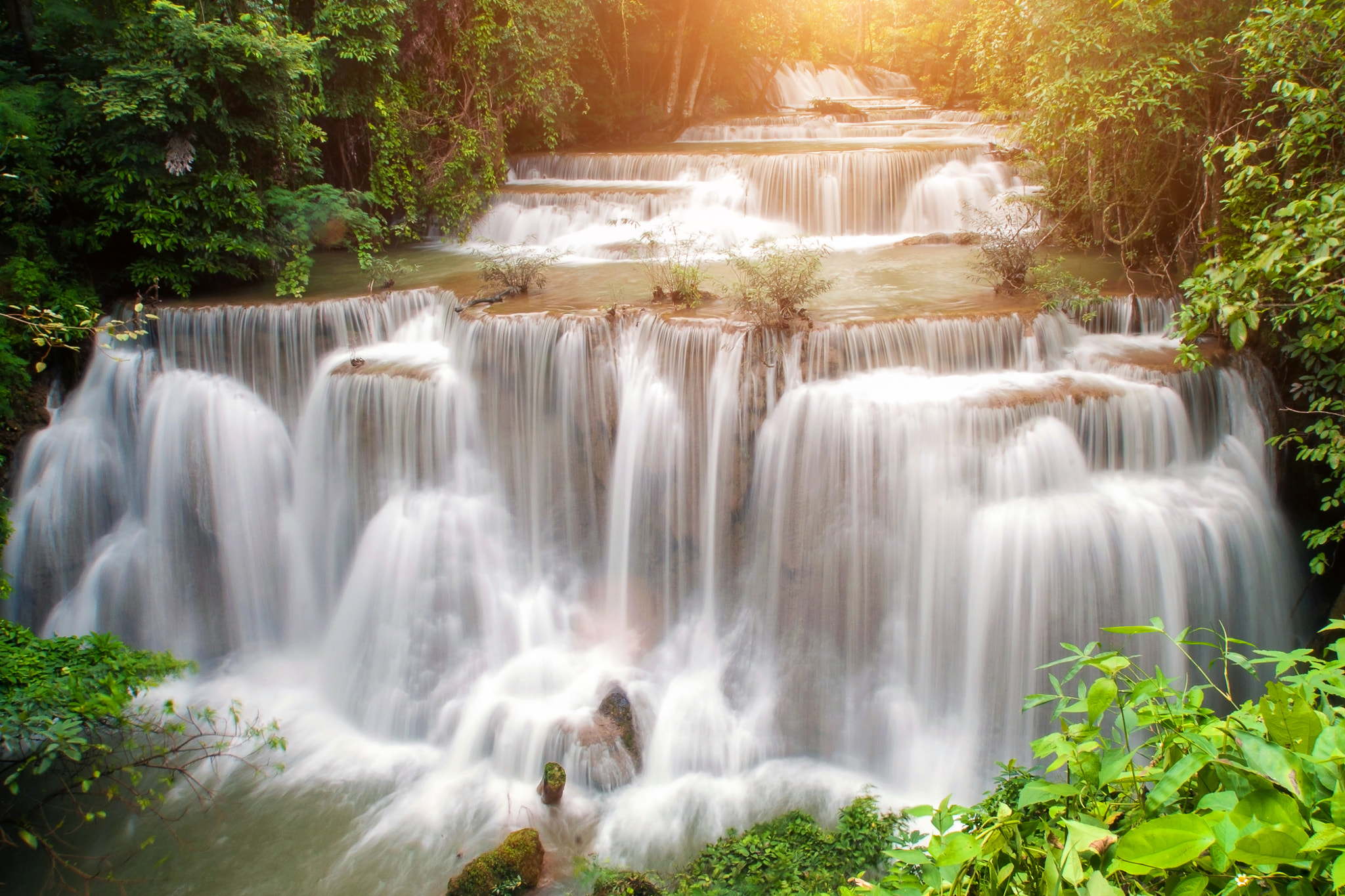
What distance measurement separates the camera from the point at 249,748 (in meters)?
6.98

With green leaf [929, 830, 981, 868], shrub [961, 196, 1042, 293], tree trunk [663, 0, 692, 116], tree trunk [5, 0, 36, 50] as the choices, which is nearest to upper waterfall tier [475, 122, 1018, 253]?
shrub [961, 196, 1042, 293]

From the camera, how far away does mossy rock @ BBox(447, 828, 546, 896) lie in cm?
527

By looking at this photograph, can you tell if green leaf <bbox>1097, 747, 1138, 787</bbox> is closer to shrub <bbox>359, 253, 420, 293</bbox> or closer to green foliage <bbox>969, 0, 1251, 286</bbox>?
green foliage <bbox>969, 0, 1251, 286</bbox>

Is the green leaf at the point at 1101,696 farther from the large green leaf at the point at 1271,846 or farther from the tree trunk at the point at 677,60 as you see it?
the tree trunk at the point at 677,60

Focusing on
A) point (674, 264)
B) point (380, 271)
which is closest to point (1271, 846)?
point (674, 264)

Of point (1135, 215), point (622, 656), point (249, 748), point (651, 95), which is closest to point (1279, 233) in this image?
point (1135, 215)

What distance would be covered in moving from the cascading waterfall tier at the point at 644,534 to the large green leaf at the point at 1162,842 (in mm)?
5200

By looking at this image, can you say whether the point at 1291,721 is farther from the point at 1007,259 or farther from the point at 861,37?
the point at 861,37

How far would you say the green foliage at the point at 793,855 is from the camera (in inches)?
195

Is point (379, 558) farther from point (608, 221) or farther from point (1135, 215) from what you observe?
point (1135, 215)

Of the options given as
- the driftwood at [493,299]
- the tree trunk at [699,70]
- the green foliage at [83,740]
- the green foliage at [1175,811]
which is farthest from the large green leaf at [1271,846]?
the tree trunk at [699,70]

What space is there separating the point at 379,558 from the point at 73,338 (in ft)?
14.1

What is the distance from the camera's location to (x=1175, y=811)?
155 cm

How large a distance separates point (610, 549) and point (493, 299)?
132 inches
